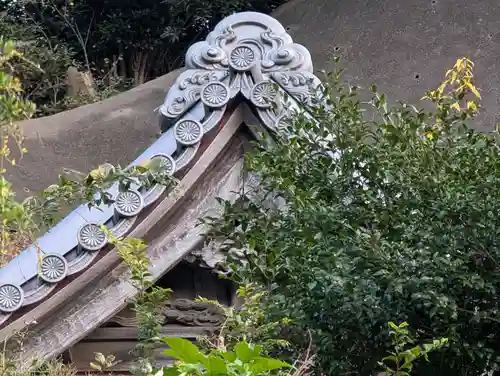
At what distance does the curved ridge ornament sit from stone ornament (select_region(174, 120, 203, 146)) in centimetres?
1

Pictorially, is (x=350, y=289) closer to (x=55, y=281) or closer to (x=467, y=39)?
(x=55, y=281)

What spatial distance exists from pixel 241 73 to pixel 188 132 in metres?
0.47

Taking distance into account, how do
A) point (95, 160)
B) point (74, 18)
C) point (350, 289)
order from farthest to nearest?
1. point (74, 18)
2. point (95, 160)
3. point (350, 289)

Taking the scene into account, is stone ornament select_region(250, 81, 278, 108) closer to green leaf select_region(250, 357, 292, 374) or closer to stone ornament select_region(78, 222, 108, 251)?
stone ornament select_region(78, 222, 108, 251)

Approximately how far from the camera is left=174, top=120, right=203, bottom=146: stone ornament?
5.84 metres

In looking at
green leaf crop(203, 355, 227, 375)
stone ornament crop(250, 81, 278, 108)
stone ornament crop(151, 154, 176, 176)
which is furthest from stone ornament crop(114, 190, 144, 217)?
green leaf crop(203, 355, 227, 375)

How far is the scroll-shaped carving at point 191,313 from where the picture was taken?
6.07 meters

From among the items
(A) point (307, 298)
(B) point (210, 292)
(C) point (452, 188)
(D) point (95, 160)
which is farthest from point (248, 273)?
(D) point (95, 160)

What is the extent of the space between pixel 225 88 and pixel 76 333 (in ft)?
5.24

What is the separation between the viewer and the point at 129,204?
18.5 ft

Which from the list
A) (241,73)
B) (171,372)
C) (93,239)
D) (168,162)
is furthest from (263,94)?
(171,372)

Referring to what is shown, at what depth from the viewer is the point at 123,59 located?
50.3 ft

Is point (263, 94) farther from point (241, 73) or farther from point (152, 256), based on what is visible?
point (152, 256)

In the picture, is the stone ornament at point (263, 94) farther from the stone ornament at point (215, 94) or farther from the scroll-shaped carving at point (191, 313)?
the scroll-shaped carving at point (191, 313)
